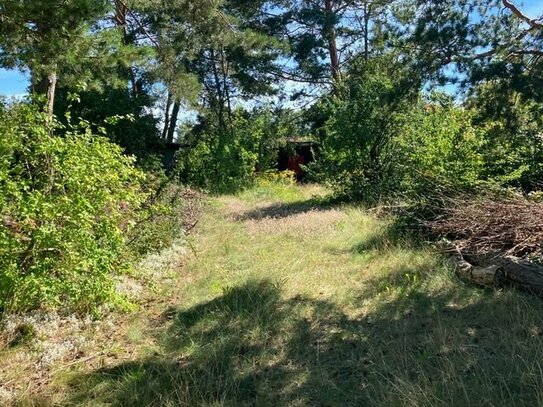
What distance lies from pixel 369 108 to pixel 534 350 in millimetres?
10456

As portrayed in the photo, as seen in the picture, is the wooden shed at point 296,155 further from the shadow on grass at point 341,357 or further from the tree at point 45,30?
the shadow on grass at point 341,357

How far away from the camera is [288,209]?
13734 mm

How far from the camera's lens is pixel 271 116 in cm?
2491

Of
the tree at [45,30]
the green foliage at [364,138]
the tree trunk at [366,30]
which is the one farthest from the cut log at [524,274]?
the tree trunk at [366,30]

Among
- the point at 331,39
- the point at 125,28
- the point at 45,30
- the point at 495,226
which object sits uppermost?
the point at 331,39

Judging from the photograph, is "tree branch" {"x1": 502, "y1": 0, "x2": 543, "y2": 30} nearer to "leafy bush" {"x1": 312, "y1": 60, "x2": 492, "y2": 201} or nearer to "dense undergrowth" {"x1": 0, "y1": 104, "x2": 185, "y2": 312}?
"leafy bush" {"x1": 312, "y1": 60, "x2": 492, "y2": 201}

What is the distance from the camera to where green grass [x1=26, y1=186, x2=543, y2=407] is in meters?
3.47

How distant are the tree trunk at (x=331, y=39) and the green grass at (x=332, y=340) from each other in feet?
51.7

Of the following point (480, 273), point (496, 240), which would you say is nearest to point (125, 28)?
point (496, 240)

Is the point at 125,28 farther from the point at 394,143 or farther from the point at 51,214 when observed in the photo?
the point at 51,214

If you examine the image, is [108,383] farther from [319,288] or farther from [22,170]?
[319,288]

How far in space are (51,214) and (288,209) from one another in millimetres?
9765

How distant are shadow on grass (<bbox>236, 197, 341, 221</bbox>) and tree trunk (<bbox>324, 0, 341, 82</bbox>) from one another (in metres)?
7.95

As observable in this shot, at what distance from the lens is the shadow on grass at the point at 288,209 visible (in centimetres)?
1223
